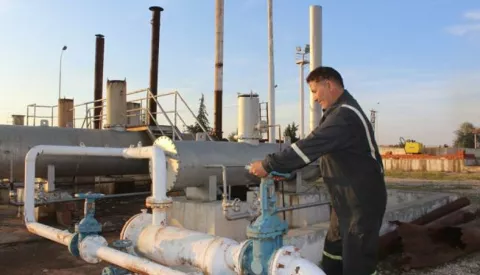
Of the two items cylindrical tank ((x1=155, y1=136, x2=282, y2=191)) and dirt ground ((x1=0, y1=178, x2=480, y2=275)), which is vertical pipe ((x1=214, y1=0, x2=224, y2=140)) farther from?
cylindrical tank ((x1=155, y1=136, x2=282, y2=191))

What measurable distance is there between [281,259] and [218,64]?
1507cm

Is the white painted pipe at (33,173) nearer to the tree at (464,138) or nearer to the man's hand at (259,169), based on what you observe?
the man's hand at (259,169)

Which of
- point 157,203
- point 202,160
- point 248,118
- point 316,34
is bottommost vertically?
point 157,203

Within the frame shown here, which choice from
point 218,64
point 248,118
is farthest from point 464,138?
point 248,118

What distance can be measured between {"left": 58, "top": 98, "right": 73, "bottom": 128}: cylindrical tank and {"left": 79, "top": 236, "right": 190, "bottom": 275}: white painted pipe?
39.8 ft

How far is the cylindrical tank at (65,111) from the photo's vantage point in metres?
14.6

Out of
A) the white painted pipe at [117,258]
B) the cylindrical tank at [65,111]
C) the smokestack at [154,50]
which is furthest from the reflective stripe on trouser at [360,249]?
the smokestack at [154,50]

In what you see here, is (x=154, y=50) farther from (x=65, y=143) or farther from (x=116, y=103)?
(x=65, y=143)

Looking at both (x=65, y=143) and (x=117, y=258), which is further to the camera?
(x=65, y=143)

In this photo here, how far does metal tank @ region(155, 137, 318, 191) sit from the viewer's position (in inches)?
237

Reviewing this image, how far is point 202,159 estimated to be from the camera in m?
6.29

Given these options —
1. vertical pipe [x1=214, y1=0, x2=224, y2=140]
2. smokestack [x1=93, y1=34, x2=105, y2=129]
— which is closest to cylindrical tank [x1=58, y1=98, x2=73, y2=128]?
smokestack [x1=93, y1=34, x2=105, y2=129]

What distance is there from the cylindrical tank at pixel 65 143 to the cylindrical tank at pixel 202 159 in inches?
114

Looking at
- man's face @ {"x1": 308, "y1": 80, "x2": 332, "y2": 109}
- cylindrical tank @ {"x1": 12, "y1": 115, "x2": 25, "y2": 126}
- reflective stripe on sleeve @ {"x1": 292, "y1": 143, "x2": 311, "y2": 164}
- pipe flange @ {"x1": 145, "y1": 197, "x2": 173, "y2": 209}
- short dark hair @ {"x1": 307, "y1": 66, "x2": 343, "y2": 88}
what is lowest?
pipe flange @ {"x1": 145, "y1": 197, "x2": 173, "y2": 209}
